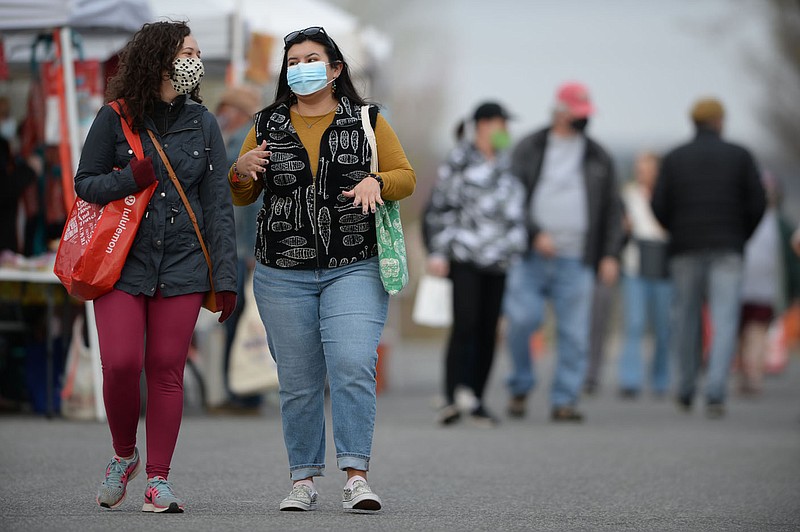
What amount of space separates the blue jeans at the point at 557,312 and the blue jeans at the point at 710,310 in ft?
3.88

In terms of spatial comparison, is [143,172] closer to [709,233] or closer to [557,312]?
[557,312]

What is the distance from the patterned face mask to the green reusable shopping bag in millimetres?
695

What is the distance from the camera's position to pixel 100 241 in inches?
241

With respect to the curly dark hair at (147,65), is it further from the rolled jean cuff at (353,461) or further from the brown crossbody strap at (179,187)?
the rolled jean cuff at (353,461)

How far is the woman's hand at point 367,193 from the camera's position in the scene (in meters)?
6.10

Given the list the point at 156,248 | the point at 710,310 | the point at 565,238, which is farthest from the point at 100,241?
the point at 710,310

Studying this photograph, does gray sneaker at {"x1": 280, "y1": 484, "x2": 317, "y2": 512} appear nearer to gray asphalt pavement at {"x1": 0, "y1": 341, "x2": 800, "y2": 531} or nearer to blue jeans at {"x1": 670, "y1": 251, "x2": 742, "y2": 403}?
gray asphalt pavement at {"x1": 0, "y1": 341, "x2": 800, "y2": 531}

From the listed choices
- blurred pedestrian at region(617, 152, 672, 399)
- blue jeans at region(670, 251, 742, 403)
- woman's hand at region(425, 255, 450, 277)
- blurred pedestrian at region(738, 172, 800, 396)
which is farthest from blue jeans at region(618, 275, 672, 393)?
woman's hand at region(425, 255, 450, 277)

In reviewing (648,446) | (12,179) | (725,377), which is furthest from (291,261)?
(725,377)

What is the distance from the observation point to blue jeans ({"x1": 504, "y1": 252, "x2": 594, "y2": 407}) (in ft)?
37.3

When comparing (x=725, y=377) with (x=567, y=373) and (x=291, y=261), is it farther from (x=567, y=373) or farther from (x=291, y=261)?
(x=291, y=261)

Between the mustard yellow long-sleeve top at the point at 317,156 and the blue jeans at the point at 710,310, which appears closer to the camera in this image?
the mustard yellow long-sleeve top at the point at 317,156

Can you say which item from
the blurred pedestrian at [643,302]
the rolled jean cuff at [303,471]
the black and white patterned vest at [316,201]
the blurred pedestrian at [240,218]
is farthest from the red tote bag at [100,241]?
the blurred pedestrian at [643,302]

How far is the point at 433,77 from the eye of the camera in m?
42.2
